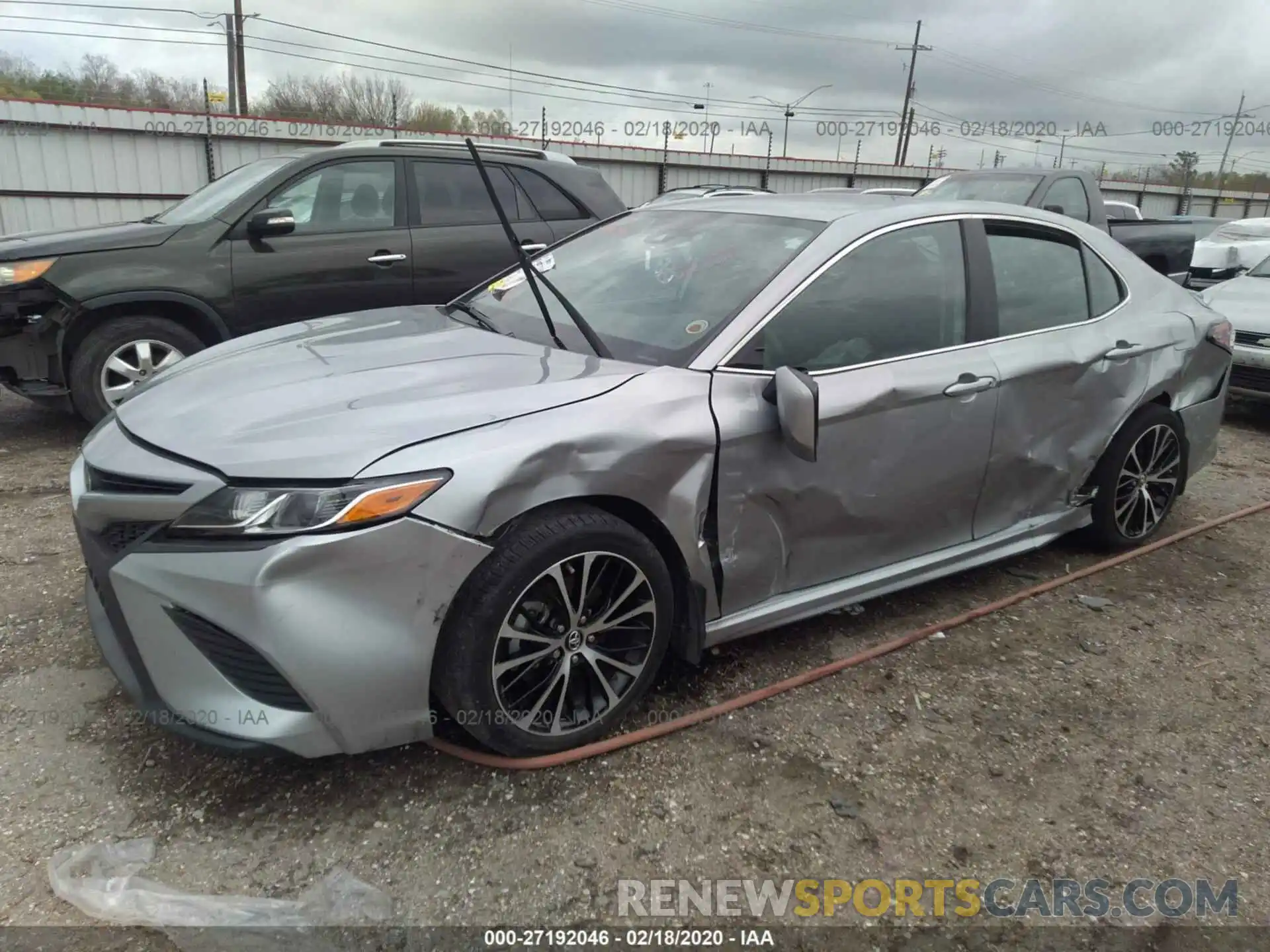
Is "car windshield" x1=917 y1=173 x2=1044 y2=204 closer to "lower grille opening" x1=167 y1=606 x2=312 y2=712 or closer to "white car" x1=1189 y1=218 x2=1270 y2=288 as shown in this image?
"white car" x1=1189 y1=218 x2=1270 y2=288

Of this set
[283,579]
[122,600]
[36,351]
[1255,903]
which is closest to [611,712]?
[283,579]

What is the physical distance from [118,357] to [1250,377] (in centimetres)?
791

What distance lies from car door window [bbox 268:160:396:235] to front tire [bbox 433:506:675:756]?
411 cm

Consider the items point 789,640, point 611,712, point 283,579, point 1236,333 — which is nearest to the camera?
point 283,579

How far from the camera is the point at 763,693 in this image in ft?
9.51

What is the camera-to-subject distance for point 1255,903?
218 centimetres

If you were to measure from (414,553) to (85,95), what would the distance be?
34.0 m

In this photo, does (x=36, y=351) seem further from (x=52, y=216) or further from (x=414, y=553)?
(x=52, y=216)

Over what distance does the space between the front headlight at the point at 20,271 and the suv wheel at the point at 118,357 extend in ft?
1.32

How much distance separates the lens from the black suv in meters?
5.01

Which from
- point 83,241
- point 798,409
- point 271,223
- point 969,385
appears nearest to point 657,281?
point 798,409

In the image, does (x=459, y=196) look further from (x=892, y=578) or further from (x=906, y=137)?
(x=906, y=137)

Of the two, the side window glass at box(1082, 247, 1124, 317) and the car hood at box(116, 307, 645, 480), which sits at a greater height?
the side window glass at box(1082, 247, 1124, 317)

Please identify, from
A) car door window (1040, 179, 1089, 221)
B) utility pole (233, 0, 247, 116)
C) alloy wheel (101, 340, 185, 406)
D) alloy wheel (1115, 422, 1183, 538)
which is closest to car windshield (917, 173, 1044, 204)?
car door window (1040, 179, 1089, 221)
